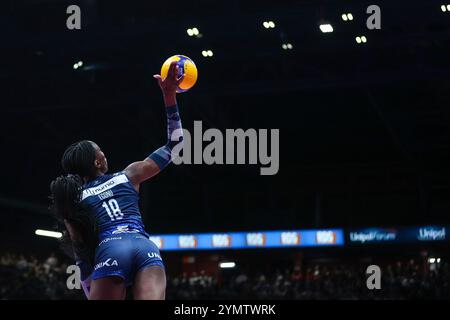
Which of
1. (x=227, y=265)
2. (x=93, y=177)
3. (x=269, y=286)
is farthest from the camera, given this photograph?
(x=227, y=265)

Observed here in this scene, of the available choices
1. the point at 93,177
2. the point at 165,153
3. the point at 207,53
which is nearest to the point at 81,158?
the point at 93,177

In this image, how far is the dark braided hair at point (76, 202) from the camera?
16.9ft

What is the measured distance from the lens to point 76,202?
16.9ft

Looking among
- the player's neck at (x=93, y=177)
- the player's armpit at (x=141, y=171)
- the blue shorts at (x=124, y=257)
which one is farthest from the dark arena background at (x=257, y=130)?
the blue shorts at (x=124, y=257)

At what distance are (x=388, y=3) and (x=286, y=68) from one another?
461 cm

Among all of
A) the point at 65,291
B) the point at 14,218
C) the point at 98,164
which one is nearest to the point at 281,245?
the point at 65,291

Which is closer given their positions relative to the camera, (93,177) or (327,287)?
(93,177)

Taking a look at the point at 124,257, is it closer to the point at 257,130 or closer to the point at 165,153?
the point at 165,153

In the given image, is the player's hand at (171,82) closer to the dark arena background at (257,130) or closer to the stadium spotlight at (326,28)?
the dark arena background at (257,130)

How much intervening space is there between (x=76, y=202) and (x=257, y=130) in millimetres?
21719

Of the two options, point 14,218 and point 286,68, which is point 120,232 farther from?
point 14,218

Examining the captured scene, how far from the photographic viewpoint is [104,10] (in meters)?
20.8

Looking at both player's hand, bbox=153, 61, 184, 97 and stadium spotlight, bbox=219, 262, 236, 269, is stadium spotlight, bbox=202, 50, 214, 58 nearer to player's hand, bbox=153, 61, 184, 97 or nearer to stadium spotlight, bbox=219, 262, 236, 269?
stadium spotlight, bbox=219, 262, 236, 269
